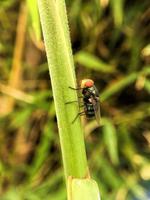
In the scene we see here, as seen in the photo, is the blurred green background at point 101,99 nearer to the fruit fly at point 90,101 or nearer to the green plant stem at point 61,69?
the fruit fly at point 90,101

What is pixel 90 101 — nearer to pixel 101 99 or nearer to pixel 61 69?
pixel 61 69

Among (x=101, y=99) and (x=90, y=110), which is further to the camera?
(x=101, y=99)

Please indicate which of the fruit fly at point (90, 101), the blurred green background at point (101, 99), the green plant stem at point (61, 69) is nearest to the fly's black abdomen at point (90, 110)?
the fruit fly at point (90, 101)

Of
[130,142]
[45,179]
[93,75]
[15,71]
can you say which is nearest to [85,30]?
[93,75]

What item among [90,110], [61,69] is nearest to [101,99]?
[90,110]

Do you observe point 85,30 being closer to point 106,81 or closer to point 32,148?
point 106,81

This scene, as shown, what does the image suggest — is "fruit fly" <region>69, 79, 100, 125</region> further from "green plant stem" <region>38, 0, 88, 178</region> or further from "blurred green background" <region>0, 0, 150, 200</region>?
"blurred green background" <region>0, 0, 150, 200</region>
